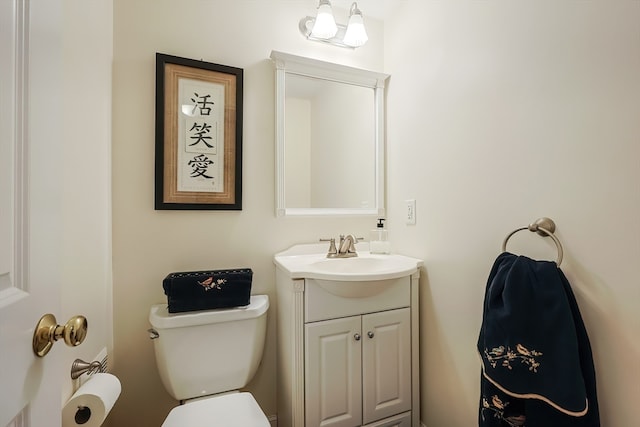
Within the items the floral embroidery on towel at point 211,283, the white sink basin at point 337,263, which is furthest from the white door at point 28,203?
the white sink basin at point 337,263

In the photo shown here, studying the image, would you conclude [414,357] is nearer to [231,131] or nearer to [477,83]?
[477,83]

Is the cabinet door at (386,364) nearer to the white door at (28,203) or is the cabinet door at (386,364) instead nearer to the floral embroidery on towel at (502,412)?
the floral embroidery on towel at (502,412)

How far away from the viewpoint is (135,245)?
1337 mm

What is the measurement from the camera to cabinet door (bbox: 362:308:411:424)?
128 cm

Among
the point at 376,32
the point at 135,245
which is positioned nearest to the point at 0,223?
the point at 135,245

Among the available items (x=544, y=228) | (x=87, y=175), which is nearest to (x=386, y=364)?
(x=544, y=228)

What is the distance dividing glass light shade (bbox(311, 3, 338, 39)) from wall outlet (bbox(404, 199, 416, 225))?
98cm

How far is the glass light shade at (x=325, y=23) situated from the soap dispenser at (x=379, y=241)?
106cm

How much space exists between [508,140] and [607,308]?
59 centimetres

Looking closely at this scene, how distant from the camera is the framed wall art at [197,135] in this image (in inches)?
53.7

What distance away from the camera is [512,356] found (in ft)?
2.82

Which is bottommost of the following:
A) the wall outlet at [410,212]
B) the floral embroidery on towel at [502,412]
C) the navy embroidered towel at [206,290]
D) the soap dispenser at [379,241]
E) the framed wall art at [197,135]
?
the floral embroidery on towel at [502,412]

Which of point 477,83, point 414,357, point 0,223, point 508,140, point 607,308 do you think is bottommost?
point 414,357

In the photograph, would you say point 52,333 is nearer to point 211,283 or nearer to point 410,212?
point 211,283
